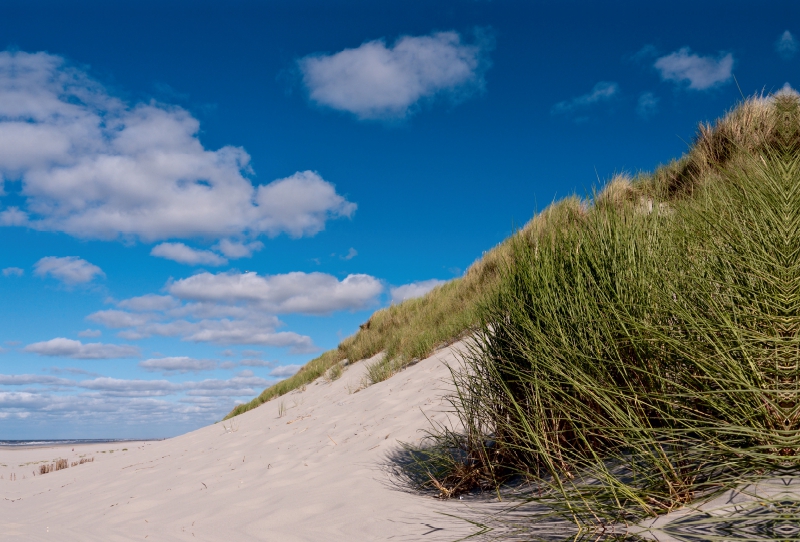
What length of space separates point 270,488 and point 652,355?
3552 millimetres

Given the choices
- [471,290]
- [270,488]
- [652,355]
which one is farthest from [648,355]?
[471,290]

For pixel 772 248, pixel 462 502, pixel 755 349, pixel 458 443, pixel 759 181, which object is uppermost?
pixel 759 181

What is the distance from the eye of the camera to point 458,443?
3584 millimetres

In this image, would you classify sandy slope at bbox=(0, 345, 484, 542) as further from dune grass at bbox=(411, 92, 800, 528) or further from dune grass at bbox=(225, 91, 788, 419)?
dune grass at bbox=(225, 91, 788, 419)

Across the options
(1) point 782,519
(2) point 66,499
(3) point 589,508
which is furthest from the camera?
(2) point 66,499

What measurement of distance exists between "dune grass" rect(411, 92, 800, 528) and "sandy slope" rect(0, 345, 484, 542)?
0.60m

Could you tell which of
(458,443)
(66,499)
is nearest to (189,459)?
(66,499)

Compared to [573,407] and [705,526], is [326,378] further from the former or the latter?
[705,526]

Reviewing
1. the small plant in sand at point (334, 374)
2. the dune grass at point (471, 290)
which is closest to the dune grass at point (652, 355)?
the dune grass at point (471, 290)

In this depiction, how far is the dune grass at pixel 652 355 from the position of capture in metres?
1.91

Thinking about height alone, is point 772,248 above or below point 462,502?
above

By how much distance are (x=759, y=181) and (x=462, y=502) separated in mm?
2425

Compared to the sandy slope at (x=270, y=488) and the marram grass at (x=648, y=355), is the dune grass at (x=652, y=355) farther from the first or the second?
the sandy slope at (x=270, y=488)

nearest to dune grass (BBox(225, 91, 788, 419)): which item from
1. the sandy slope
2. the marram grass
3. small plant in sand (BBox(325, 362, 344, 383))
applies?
small plant in sand (BBox(325, 362, 344, 383))
